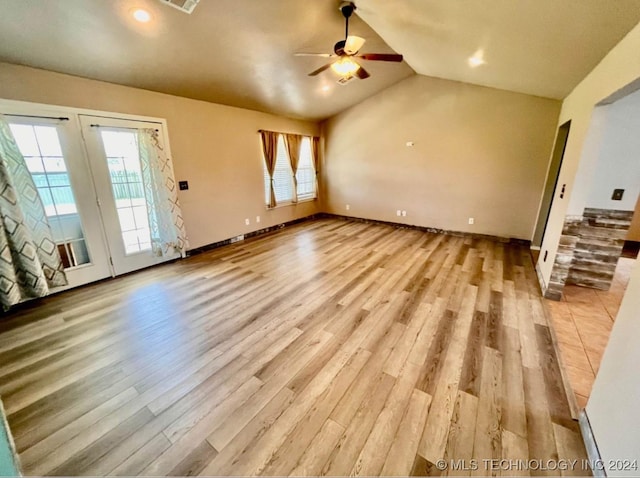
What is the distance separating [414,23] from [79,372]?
4.62 m

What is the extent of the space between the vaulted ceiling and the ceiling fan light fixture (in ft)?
1.57

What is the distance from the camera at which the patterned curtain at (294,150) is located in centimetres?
609

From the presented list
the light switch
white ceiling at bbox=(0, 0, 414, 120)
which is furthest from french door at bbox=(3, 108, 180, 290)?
the light switch

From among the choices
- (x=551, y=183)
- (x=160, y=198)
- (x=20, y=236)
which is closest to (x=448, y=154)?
(x=551, y=183)

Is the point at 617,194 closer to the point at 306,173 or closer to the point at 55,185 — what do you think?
the point at 306,173

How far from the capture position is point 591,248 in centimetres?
308

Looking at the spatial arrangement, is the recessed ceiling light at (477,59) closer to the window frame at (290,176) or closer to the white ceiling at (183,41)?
the white ceiling at (183,41)

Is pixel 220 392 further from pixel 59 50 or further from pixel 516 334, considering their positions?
pixel 59 50

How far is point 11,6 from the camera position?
2.07 m

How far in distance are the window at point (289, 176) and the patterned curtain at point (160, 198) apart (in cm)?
206

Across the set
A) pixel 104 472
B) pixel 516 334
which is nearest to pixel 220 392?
pixel 104 472

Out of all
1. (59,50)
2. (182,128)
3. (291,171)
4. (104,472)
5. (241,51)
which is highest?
(241,51)

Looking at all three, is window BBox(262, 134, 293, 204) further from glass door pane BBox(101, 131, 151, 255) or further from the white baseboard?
the white baseboard

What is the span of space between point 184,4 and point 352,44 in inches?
62.3
